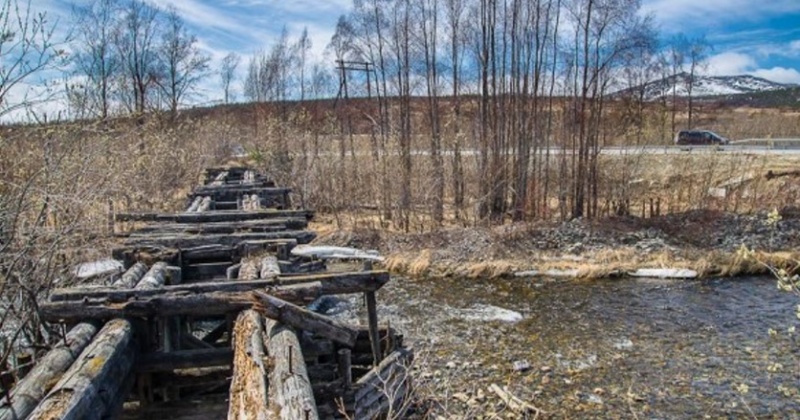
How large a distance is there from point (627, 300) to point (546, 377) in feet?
15.6

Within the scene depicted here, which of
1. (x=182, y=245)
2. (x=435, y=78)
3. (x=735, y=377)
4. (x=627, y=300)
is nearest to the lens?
(x=182, y=245)

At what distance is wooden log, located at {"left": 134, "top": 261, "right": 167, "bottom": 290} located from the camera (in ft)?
18.1

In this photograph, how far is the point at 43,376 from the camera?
3.71m

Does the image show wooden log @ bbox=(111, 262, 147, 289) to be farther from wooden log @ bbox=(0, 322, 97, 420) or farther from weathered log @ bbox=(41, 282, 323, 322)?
wooden log @ bbox=(0, 322, 97, 420)

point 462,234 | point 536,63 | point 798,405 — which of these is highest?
point 536,63

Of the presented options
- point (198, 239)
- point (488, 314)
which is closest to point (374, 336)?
point (198, 239)

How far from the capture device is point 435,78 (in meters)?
20.5

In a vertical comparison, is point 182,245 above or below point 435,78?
below

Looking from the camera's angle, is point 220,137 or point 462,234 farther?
point 220,137

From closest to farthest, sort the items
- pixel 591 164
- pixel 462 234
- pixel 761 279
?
pixel 761 279 → pixel 462 234 → pixel 591 164

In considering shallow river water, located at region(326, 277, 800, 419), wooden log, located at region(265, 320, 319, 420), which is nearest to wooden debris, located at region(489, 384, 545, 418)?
shallow river water, located at region(326, 277, 800, 419)

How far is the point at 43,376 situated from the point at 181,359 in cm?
151

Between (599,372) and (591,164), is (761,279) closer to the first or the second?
(591,164)

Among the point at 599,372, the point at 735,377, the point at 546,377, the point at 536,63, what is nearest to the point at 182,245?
the point at 546,377
